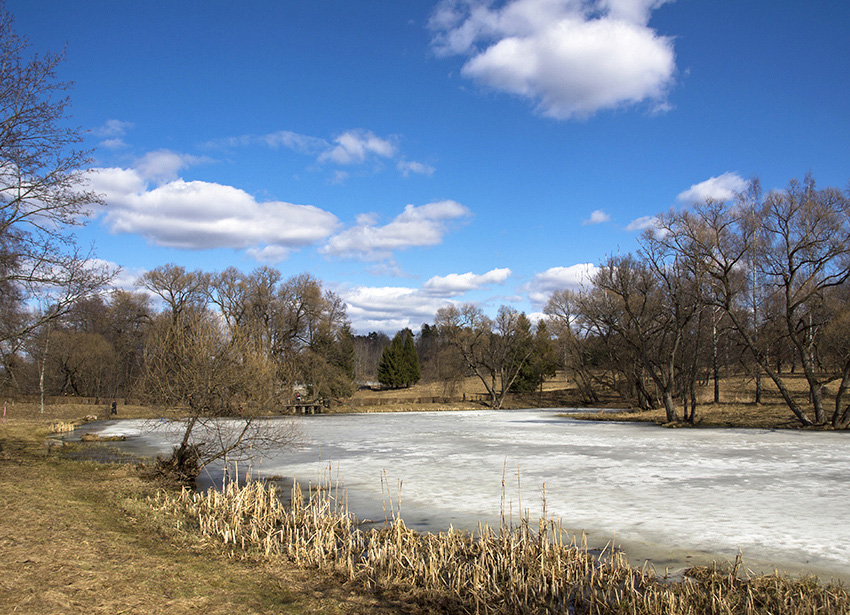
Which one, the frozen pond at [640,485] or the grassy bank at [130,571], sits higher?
the grassy bank at [130,571]

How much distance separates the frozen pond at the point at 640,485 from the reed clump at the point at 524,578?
1.11 metres

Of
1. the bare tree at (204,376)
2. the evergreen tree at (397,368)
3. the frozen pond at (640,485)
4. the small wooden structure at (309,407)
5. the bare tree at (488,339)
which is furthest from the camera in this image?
the evergreen tree at (397,368)

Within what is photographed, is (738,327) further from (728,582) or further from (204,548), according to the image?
(204,548)

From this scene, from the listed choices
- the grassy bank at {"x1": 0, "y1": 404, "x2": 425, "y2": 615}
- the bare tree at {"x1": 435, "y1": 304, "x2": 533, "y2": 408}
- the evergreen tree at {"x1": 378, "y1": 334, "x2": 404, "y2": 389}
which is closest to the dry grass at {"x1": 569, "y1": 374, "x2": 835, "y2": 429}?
the bare tree at {"x1": 435, "y1": 304, "x2": 533, "y2": 408}

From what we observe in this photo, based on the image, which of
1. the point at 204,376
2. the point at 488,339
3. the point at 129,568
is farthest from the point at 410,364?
the point at 129,568

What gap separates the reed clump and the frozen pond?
111cm

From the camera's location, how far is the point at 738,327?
2733 cm

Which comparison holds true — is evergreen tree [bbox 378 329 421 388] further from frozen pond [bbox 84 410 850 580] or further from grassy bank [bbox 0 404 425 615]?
grassy bank [bbox 0 404 425 615]

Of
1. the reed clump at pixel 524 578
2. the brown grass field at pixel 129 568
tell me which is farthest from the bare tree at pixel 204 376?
the reed clump at pixel 524 578

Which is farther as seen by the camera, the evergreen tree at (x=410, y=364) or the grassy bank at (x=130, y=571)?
the evergreen tree at (x=410, y=364)

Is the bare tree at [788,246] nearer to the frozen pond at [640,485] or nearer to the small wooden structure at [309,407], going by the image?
the frozen pond at [640,485]

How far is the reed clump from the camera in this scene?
5699 mm

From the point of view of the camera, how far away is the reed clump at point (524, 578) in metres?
5.70

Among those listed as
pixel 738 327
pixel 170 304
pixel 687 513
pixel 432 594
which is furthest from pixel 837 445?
pixel 170 304
